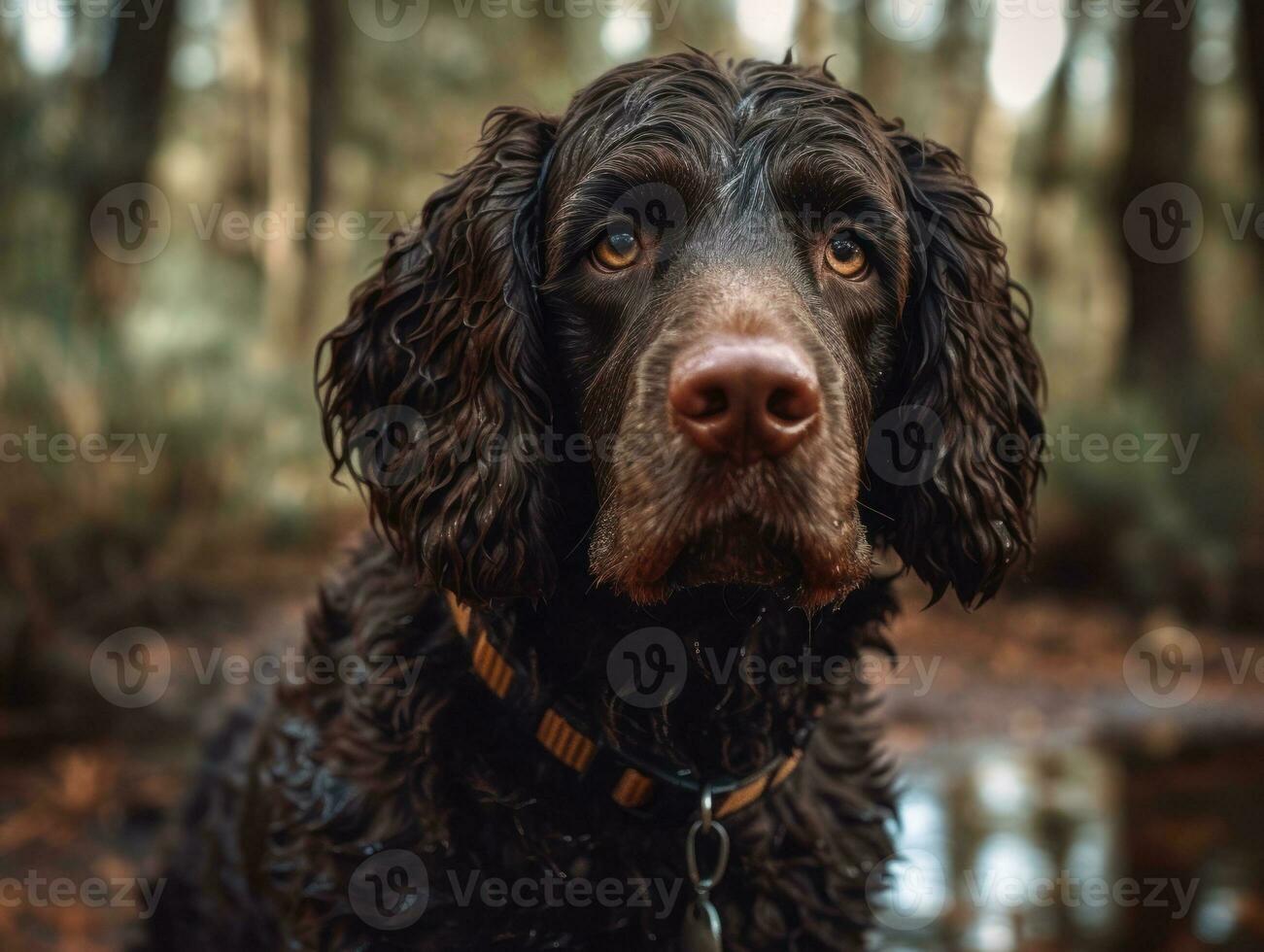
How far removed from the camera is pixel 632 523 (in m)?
2.30

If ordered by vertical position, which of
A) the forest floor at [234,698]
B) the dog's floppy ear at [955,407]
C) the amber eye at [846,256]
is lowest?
the forest floor at [234,698]

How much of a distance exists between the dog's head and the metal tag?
74cm

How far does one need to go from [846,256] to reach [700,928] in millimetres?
1533

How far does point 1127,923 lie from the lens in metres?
4.26

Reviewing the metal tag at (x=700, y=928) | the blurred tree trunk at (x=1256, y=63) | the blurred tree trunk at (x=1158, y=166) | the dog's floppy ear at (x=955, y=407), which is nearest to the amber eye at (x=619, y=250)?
the dog's floppy ear at (x=955, y=407)

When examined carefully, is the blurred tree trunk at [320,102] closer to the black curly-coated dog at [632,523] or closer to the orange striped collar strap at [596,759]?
the black curly-coated dog at [632,523]

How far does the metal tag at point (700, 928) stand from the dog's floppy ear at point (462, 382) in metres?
0.79

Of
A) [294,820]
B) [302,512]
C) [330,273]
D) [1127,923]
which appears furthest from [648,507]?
[330,273]

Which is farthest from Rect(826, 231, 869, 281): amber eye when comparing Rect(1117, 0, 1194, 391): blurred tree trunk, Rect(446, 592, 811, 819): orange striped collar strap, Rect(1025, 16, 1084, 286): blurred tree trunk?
Rect(1025, 16, 1084, 286): blurred tree trunk

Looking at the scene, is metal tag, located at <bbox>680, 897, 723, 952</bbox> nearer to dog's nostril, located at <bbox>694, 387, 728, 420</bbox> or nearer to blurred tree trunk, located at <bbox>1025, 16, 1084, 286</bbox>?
dog's nostril, located at <bbox>694, 387, 728, 420</bbox>

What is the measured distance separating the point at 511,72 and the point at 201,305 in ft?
34.5

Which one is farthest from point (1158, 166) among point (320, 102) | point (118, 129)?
point (320, 102)

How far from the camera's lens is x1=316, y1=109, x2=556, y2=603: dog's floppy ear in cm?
256

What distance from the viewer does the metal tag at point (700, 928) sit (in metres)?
2.51
